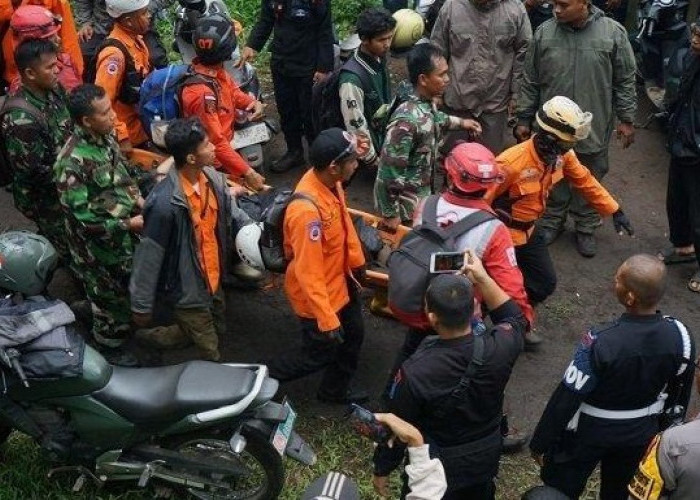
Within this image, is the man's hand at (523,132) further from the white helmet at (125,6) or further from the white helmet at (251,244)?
the white helmet at (125,6)

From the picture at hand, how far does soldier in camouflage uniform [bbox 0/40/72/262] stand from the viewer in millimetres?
5055

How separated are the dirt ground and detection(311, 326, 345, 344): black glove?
0.67 m

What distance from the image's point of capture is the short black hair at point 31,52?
5.01 meters

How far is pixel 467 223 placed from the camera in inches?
168

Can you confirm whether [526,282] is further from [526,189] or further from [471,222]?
[471,222]

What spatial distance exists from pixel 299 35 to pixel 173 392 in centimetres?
378

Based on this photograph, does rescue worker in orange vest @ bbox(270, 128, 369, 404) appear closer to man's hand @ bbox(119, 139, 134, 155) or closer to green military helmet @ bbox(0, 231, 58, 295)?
green military helmet @ bbox(0, 231, 58, 295)

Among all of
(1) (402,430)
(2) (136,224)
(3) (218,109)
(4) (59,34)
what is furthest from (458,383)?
(4) (59,34)

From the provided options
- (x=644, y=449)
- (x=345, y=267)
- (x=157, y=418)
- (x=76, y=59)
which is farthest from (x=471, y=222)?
(x=76, y=59)

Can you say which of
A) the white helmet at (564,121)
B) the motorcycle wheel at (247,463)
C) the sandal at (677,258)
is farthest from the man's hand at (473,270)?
the sandal at (677,258)

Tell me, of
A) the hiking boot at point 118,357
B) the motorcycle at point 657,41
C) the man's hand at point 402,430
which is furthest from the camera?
the motorcycle at point 657,41

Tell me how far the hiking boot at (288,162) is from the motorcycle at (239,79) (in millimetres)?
783

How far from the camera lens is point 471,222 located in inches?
168

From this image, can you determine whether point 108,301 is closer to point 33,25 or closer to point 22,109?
point 22,109
